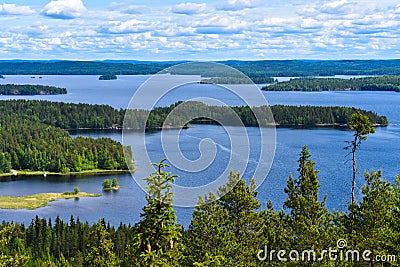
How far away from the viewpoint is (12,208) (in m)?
42.3

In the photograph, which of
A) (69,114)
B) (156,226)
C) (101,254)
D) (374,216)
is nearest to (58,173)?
(69,114)

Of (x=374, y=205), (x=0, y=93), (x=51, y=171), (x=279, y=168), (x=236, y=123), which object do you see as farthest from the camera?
(x=0, y=93)

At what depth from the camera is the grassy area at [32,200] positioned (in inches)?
1698

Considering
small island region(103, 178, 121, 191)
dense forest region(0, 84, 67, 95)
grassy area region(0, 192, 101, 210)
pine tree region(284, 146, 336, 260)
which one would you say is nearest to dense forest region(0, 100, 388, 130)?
small island region(103, 178, 121, 191)

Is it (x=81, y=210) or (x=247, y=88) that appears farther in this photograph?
(x=81, y=210)

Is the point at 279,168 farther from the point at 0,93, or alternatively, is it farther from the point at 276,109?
the point at 0,93

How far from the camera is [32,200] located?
45.1 metres

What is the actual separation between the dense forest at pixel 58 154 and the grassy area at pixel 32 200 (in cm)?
1256

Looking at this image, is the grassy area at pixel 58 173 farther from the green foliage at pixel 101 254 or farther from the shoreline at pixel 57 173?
the green foliage at pixel 101 254

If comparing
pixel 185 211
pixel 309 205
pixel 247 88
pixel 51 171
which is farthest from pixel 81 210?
pixel 247 88

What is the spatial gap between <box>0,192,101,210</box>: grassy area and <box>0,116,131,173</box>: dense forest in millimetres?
12563

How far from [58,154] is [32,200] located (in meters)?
18.6

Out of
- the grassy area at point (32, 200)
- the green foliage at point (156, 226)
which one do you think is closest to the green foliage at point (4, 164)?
the grassy area at point (32, 200)

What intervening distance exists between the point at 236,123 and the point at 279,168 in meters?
33.8
